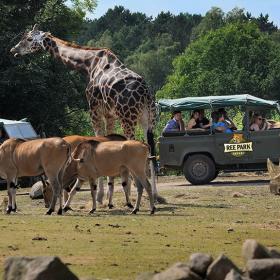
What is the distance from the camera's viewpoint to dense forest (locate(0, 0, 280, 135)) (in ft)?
119

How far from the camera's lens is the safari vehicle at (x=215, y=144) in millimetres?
26547

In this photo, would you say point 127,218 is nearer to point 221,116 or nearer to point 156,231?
point 156,231

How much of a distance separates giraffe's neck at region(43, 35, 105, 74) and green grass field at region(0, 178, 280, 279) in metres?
3.37

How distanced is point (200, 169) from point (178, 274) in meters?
17.2

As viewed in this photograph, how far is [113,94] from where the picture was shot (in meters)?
22.8

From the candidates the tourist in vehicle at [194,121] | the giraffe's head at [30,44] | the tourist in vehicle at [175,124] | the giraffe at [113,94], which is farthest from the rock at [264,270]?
the tourist in vehicle at [194,121]

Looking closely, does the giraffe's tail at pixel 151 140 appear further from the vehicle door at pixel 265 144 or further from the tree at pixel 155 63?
the tree at pixel 155 63

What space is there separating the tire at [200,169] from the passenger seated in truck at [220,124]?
0.82 m

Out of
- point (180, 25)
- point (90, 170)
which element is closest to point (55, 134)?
point (90, 170)

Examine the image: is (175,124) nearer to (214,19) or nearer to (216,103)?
(216,103)

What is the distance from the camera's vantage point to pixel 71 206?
67.6ft

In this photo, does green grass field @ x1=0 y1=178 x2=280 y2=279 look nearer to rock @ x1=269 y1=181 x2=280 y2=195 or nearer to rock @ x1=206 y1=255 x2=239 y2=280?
rock @ x1=269 y1=181 x2=280 y2=195

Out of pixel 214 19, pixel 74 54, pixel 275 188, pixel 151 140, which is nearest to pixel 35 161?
pixel 151 140

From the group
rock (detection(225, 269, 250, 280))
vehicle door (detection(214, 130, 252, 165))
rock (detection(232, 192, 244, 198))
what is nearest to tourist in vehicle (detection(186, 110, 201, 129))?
vehicle door (detection(214, 130, 252, 165))
